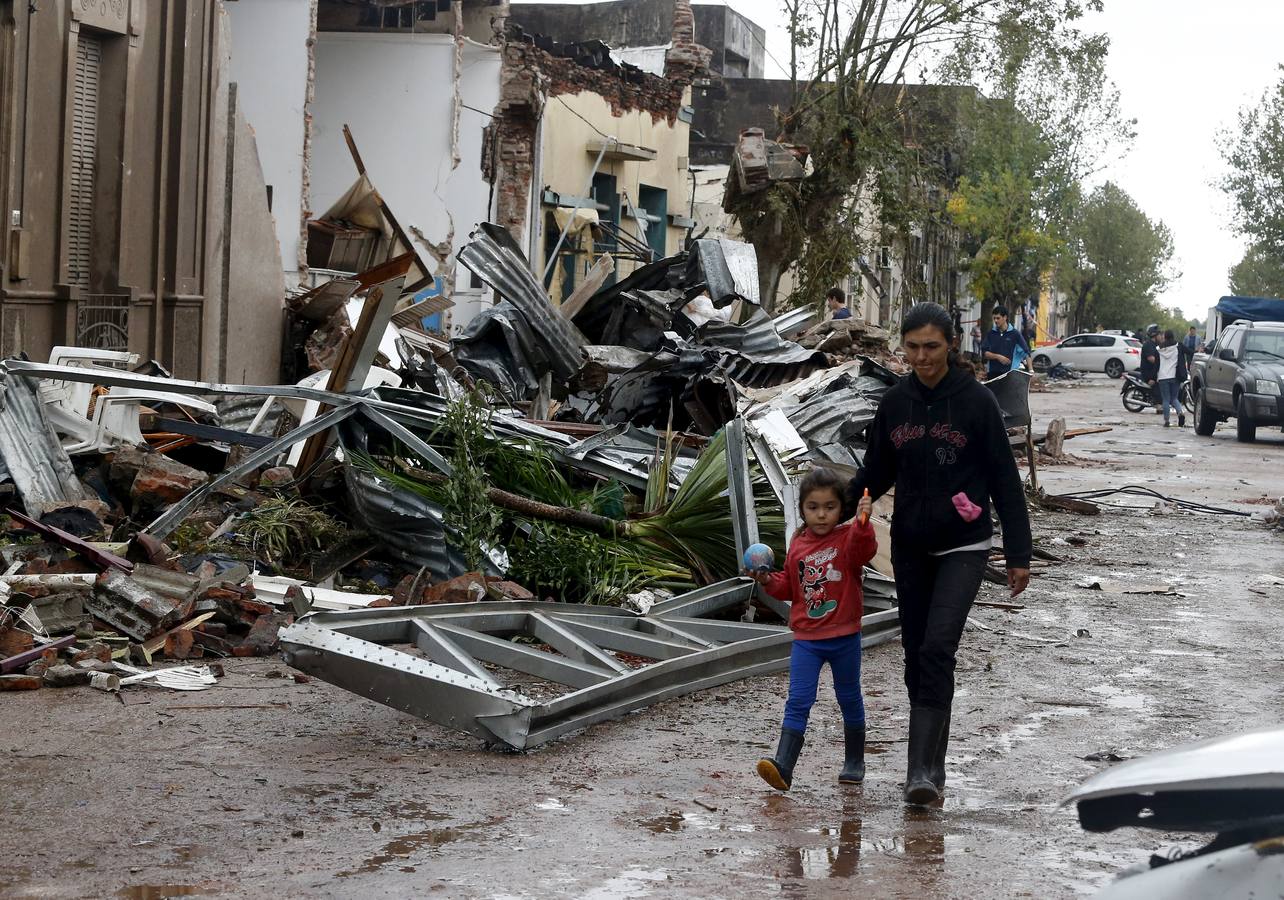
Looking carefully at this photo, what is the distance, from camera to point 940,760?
512 centimetres

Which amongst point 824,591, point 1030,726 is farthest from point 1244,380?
point 824,591

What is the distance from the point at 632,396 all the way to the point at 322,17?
13272 mm

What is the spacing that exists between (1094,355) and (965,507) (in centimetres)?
5440

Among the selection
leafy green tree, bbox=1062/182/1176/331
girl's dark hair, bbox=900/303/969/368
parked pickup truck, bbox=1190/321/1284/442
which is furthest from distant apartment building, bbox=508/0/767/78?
leafy green tree, bbox=1062/182/1176/331

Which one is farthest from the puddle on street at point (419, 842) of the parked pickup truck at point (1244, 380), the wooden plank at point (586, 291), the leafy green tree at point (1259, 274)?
the leafy green tree at point (1259, 274)

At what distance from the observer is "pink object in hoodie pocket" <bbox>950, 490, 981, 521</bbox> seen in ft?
16.6

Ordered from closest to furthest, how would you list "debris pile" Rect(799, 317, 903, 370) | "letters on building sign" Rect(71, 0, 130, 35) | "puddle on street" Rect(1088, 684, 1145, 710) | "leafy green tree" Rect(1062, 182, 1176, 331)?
"puddle on street" Rect(1088, 684, 1145, 710) < "letters on building sign" Rect(71, 0, 130, 35) < "debris pile" Rect(799, 317, 903, 370) < "leafy green tree" Rect(1062, 182, 1176, 331)

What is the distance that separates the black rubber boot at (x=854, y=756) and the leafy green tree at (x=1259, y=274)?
50.5m

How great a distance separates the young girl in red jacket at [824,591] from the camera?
17.0ft

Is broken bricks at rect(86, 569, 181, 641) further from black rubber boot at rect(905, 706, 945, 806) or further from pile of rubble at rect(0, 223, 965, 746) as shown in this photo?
black rubber boot at rect(905, 706, 945, 806)

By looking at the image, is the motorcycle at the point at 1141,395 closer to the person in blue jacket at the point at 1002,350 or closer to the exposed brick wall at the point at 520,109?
the person in blue jacket at the point at 1002,350

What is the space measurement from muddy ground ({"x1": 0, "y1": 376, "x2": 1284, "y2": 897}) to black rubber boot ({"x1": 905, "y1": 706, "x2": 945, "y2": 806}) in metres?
0.07

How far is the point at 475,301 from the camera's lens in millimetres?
22719

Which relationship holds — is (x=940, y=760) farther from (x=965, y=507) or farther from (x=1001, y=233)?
(x=1001, y=233)
